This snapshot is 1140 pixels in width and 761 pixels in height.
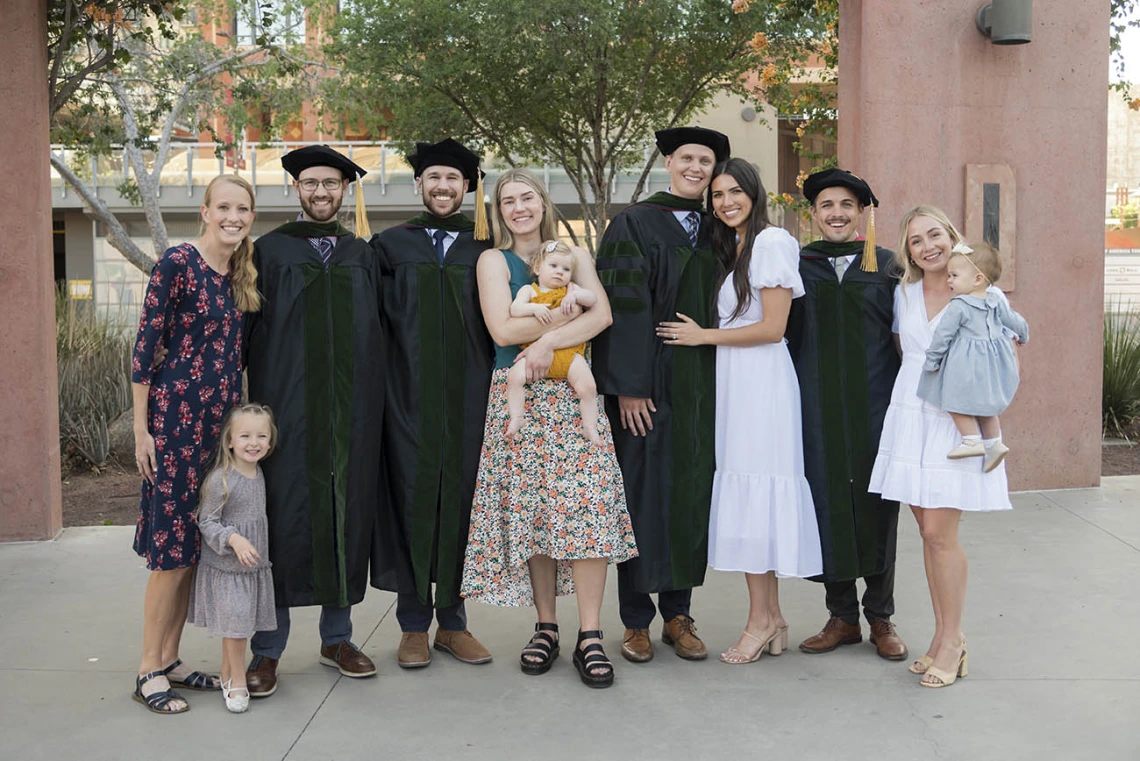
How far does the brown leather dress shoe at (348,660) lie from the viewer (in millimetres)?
4488

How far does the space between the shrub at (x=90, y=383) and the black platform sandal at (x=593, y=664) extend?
6.17 m

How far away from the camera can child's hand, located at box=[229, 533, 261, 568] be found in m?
4.00

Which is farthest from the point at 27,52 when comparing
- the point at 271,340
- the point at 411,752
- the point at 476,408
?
the point at 411,752

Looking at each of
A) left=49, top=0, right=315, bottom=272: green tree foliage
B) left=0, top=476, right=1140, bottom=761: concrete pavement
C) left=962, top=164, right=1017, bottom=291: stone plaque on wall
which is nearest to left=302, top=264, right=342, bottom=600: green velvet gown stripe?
left=0, top=476, right=1140, bottom=761: concrete pavement

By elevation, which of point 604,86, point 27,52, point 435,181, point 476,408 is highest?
point 604,86

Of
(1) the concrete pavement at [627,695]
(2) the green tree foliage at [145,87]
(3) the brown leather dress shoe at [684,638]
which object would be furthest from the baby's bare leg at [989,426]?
(2) the green tree foliage at [145,87]

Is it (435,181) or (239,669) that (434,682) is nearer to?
(239,669)

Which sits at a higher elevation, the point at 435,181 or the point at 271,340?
the point at 435,181

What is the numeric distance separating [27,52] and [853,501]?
17.0 ft

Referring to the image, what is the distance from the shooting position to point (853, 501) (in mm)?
4613

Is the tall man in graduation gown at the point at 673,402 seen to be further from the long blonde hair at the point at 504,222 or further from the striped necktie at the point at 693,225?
the long blonde hair at the point at 504,222

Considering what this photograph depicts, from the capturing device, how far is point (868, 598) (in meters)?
4.79

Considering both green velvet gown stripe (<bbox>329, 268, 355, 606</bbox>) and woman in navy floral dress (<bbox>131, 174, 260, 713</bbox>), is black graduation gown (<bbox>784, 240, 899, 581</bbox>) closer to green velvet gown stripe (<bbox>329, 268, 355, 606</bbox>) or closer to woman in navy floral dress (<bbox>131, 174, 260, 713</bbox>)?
green velvet gown stripe (<bbox>329, 268, 355, 606</bbox>)

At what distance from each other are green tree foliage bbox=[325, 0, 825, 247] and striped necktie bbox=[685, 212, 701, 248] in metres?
10.4
